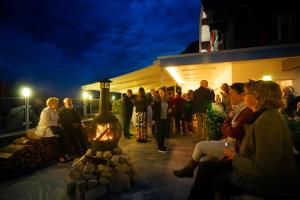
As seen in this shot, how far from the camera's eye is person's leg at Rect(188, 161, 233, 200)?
106 inches

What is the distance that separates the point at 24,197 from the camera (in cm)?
400

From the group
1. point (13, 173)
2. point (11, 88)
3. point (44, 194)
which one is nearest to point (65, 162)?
point (13, 173)

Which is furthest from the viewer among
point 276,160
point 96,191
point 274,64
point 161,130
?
point 274,64

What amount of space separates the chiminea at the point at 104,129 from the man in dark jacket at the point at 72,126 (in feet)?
4.91

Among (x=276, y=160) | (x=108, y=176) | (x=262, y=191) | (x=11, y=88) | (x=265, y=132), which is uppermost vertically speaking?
(x=11, y=88)

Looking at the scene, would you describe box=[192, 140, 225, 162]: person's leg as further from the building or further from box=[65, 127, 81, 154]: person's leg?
the building

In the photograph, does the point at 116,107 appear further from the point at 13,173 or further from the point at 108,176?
the point at 108,176

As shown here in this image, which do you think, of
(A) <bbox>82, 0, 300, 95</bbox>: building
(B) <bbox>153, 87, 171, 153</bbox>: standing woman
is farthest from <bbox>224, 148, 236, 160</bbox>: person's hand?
(A) <bbox>82, 0, 300, 95</bbox>: building

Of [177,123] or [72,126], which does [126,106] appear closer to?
[177,123]

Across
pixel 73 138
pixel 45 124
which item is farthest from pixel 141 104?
pixel 45 124

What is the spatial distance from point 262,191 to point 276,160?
1.15 feet

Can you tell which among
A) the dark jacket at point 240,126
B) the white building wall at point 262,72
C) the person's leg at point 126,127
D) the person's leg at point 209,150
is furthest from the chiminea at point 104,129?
the white building wall at point 262,72

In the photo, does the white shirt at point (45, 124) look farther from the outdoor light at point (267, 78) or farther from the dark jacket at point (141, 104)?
the outdoor light at point (267, 78)

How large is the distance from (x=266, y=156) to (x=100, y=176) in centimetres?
299
